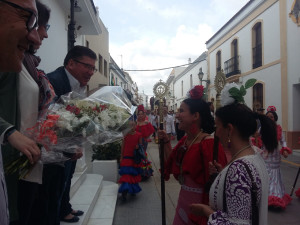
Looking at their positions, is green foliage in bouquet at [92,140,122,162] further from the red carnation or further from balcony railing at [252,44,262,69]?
balcony railing at [252,44,262,69]

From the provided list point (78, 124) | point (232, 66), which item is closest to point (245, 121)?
point (78, 124)

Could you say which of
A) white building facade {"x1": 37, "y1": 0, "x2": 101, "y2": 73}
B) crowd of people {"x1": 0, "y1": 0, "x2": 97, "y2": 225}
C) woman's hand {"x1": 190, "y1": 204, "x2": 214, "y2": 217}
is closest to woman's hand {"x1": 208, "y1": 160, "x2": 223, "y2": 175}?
woman's hand {"x1": 190, "y1": 204, "x2": 214, "y2": 217}

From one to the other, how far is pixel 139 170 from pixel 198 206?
3626 mm

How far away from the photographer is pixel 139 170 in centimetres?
534

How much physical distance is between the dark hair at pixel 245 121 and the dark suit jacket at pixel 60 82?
1.51 m

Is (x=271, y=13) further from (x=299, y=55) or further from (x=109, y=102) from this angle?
(x=109, y=102)

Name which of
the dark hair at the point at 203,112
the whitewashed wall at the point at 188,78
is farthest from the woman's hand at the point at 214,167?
the whitewashed wall at the point at 188,78

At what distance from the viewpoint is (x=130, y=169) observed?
16.9 feet

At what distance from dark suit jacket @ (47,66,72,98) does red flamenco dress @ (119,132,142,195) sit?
8.62ft

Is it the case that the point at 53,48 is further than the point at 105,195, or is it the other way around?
the point at 53,48

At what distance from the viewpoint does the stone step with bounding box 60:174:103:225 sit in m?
3.73

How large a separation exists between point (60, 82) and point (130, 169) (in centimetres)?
309

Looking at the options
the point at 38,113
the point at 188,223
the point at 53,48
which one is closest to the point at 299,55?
the point at 53,48

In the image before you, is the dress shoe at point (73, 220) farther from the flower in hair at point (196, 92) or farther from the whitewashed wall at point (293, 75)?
the whitewashed wall at point (293, 75)
